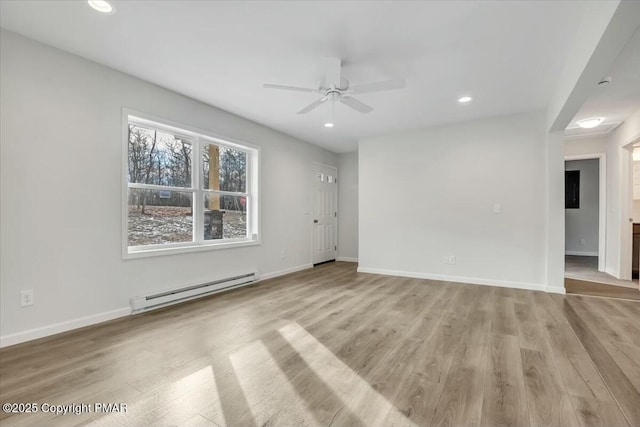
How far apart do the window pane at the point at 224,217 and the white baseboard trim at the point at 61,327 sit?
4.57 feet

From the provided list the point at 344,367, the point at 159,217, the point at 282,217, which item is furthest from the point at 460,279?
the point at 159,217

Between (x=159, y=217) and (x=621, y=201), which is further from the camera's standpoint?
(x=621, y=201)

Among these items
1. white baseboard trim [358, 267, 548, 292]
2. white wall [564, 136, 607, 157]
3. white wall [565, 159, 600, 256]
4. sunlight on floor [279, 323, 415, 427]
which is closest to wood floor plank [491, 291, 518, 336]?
white baseboard trim [358, 267, 548, 292]

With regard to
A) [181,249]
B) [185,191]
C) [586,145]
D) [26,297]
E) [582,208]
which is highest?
[586,145]

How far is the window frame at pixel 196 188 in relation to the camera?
3.15 meters

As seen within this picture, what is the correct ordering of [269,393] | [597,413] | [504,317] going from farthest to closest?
[504,317], [269,393], [597,413]

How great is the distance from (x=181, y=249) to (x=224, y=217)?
91 centimetres

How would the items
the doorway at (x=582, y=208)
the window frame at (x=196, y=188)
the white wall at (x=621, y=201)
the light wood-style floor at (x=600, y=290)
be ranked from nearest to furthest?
1. the window frame at (x=196, y=188)
2. the light wood-style floor at (x=600, y=290)
3. the white wall at (x=621, y=201)
4. the doorway at (x=582, y=208)

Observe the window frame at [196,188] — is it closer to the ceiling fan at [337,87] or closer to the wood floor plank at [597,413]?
the ceiling fan at [337,87]

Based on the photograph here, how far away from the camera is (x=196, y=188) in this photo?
3949 mm

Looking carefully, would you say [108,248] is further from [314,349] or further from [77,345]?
[314,349]

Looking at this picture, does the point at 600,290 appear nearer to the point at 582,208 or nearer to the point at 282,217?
the point at 582,208

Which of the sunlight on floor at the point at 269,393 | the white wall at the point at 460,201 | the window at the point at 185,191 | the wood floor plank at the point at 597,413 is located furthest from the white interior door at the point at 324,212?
the wood floor plank at the point at 597,413

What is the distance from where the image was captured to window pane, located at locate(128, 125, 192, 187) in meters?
3.35
